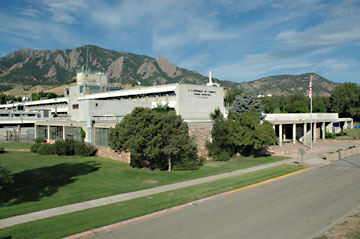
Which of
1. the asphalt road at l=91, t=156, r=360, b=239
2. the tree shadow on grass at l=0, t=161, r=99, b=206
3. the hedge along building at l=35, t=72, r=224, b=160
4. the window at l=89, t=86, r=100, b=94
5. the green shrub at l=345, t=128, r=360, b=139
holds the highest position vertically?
the window at l=89, t=86, r=100, b=94

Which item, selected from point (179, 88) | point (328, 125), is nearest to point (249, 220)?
point (179, 88)

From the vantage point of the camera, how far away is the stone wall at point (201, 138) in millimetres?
31567

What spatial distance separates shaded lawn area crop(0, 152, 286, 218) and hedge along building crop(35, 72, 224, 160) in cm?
582

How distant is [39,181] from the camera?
789 inches

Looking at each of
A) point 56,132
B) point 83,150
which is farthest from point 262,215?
point 56,132

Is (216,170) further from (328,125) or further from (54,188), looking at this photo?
(328,125)

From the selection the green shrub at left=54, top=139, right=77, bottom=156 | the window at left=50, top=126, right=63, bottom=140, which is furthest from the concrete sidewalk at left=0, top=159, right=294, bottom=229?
the window at left=50, top=126, right=63, bottom=140

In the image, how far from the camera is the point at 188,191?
56.0 feet

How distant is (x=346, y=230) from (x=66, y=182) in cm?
1699

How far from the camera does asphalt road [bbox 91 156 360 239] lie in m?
10.8

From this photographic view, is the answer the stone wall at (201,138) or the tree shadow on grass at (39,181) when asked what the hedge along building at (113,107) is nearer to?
the stone wall at (201,138)

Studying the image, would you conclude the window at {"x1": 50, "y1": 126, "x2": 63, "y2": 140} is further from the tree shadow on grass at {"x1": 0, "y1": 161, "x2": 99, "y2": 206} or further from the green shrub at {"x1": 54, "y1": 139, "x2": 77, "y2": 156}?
the tree shadow on grass at {"x1": 0, "y1": 161, "x2": 99, "y2": 206}

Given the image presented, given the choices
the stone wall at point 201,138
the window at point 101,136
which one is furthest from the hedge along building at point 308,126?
the window at point 101,136

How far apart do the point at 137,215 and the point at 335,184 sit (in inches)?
567
